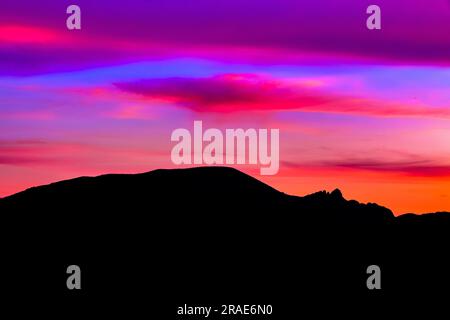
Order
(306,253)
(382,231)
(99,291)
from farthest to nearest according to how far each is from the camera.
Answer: (382,231), (306,253), (99,291)

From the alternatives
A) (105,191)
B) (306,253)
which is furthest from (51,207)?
(306,253)

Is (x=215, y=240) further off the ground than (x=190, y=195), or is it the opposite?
(x=190, y=195)

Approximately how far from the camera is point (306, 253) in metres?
98.8

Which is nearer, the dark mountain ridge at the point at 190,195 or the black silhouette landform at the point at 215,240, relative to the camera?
the black silhouette landform at the point at 215,240

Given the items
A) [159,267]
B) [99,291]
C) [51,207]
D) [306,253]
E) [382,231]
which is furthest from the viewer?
[382,231]

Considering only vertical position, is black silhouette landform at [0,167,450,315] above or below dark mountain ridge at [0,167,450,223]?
below

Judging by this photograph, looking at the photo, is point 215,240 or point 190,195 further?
point 190,195

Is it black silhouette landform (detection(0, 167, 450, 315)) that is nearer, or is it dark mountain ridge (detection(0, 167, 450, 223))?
black silhouette landform (detection(0, 167, 450, 315))

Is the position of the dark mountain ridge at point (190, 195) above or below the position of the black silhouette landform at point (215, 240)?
above

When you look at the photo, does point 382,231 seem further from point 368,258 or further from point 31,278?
point 31,278

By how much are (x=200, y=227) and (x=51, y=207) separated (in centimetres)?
2220

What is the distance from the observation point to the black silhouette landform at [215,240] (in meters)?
84.8

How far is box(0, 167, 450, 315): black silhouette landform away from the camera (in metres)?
84.8

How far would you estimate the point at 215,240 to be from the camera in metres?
99.3
